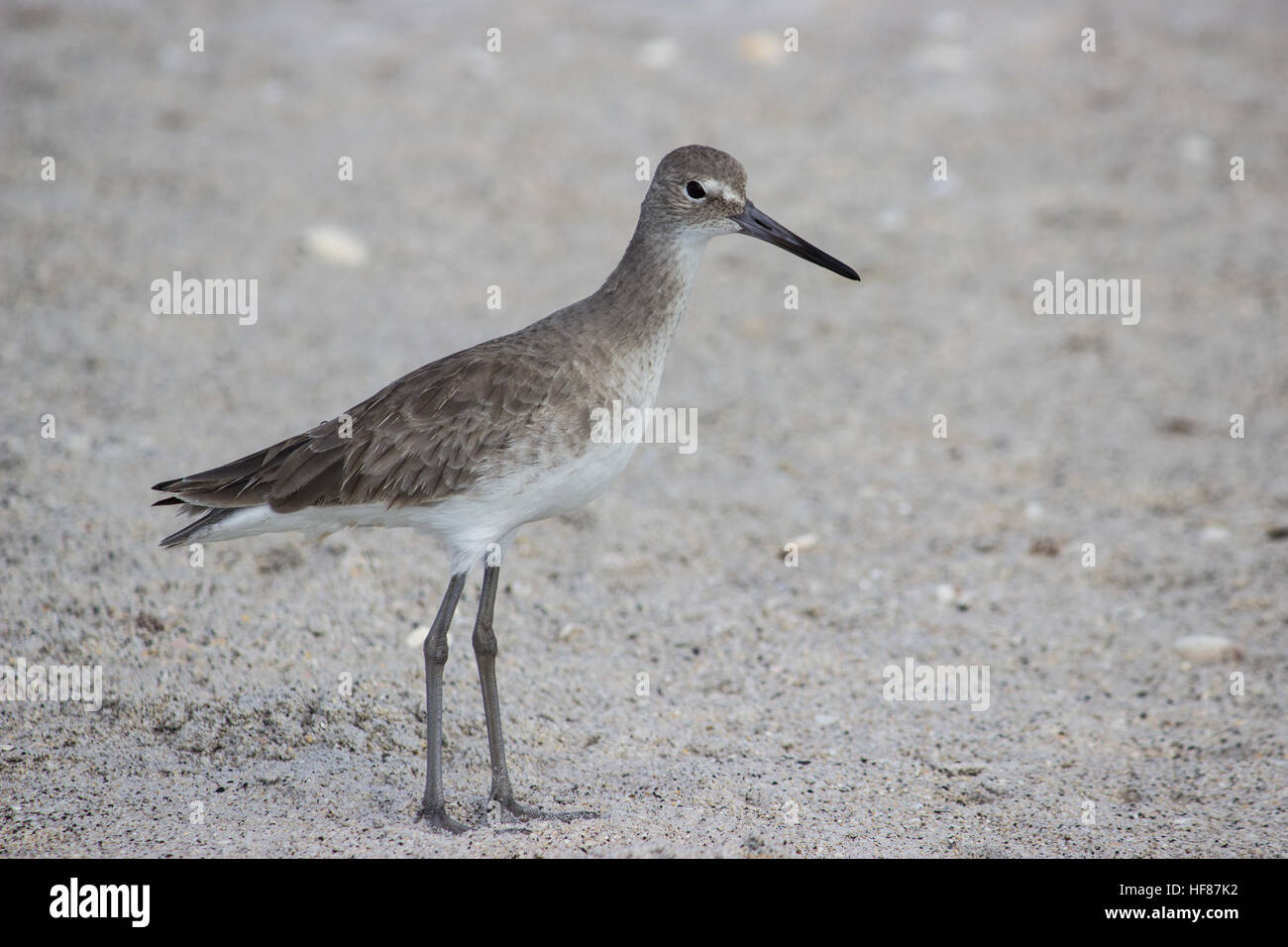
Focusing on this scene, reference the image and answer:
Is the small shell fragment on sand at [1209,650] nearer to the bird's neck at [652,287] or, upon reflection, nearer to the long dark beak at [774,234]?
the long dark beak at [774,234]

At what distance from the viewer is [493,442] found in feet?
15.1

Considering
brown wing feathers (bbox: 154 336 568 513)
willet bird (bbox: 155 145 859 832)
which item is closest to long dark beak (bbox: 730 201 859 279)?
willet bird (bbox: 155 145 859 832)

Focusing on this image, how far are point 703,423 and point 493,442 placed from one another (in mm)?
3457

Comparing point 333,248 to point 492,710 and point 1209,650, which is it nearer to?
point 492,710

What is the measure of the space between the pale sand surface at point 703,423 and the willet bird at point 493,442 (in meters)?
0.83

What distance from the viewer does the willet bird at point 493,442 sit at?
461 cm

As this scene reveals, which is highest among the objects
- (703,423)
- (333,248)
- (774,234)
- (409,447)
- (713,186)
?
(333,248)

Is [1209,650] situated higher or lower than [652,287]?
lower

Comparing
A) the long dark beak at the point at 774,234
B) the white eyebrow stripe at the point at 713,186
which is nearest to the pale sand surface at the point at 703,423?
the long dark beak at the point at 774,234

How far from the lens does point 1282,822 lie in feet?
16.0

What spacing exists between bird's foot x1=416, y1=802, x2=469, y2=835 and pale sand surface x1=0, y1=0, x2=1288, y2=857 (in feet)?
0.31

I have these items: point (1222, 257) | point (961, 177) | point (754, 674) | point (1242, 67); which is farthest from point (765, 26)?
point (754, 674)

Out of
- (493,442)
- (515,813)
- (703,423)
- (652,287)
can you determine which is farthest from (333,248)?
(515,813)
